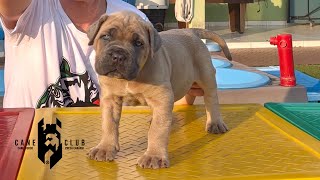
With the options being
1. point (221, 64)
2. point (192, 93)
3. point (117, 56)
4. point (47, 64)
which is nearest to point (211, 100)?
point (192, 93)

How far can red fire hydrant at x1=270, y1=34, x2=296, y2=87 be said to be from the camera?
3.93 meters

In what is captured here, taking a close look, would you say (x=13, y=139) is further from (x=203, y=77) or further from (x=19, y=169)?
(x=203, y=77)

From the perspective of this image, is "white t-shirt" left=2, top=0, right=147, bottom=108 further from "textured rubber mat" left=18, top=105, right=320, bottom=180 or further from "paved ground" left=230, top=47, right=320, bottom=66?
"paved ground" left=230, top=47, right=320, bottom=66

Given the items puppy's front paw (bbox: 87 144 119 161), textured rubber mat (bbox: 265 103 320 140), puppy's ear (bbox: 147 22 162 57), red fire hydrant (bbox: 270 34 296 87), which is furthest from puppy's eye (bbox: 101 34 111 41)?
red fire hydrant (bbox: 270 34 296 87)

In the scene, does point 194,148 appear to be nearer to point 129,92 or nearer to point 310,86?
point 129,92

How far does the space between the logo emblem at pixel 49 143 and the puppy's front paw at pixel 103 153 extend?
4.6 inches

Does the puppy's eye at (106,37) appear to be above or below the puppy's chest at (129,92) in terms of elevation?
above

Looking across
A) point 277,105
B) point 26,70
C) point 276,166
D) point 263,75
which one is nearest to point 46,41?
→ point 26,70

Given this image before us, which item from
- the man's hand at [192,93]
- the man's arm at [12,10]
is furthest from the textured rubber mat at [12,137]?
the man's hand at [192,93]

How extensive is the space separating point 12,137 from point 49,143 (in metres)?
0.15

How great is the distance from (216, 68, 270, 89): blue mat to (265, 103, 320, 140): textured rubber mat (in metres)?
1.48

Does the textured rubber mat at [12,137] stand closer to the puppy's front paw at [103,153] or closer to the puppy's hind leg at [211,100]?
the puppy's front paw at [103,153]

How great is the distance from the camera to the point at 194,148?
194cm

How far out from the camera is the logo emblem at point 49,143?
1821 millimetres
